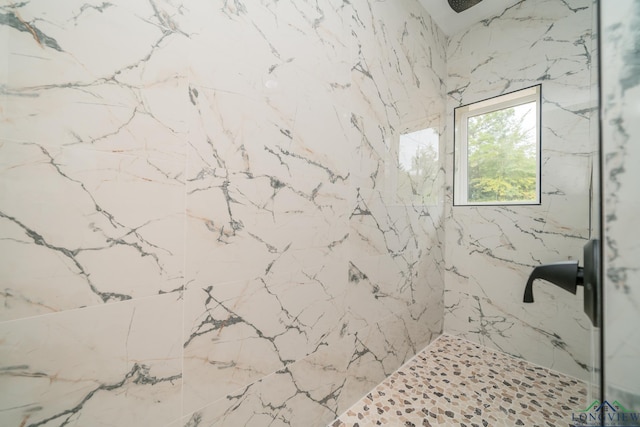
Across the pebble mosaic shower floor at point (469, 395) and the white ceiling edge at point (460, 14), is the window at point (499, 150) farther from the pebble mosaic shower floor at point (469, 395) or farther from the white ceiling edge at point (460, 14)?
the pebble mosaic shower floor at point (469, 395)

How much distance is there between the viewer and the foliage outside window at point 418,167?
166 cm

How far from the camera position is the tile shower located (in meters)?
0.60

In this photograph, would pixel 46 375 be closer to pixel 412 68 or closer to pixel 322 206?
pixel 322 206

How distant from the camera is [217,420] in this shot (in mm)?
854

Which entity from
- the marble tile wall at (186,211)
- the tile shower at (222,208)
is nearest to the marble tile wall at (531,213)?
the tile shower at (222,208)

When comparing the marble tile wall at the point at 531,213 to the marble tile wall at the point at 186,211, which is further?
the marble tile wall at the point at 531,213

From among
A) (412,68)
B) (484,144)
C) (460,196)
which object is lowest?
(460,196)

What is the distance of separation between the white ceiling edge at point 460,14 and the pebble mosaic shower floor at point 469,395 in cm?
263

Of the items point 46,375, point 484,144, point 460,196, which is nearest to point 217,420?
point 46,375

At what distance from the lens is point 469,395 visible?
1.40m

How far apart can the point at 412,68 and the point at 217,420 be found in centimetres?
225

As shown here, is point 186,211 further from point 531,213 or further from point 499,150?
point 499,150

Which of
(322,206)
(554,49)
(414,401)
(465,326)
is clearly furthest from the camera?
(465,326)

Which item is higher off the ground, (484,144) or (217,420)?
(484,144)
